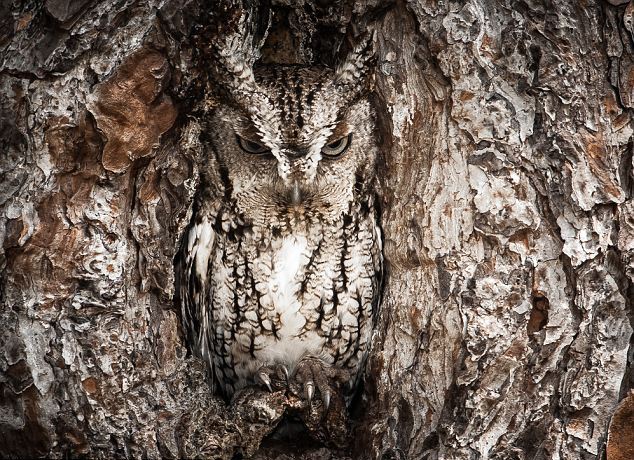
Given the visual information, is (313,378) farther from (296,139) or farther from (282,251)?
(296,139)

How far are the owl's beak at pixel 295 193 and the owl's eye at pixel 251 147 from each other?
0.16m

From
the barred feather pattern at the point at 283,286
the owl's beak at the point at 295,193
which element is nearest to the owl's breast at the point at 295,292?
the barred feather pattern at the point at 283,286

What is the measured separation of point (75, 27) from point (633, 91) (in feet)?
5.57

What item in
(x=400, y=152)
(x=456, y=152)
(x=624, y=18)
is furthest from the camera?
(x=400, y=152)

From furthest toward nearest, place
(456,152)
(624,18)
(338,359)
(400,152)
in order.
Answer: (338,359), (400,152), (456,152), (624,18)

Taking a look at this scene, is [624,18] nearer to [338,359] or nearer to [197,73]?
[197,73]

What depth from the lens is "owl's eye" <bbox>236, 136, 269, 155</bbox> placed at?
2.33m

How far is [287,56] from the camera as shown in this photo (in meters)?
2.73

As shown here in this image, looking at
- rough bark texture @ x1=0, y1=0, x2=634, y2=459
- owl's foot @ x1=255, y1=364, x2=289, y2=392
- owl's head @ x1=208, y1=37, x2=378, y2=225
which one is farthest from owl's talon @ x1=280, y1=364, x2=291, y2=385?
owl's head @ x1=208, y1=37, x2=378, y2=225

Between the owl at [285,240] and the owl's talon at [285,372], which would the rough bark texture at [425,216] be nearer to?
the owl at [285,240]

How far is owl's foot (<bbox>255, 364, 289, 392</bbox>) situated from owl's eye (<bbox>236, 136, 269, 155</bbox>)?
82 cm

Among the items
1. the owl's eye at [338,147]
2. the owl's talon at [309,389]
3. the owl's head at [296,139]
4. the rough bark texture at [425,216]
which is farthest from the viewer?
the owl's talon at [309,389]

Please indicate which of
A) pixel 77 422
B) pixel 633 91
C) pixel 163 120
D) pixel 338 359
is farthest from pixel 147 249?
pixel 633 91

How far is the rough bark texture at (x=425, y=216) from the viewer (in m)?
2.07
